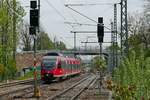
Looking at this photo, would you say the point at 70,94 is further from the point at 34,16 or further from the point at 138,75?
the point at 138,75

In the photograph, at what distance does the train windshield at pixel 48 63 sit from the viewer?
54.7m

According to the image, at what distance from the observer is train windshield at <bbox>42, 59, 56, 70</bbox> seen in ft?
180

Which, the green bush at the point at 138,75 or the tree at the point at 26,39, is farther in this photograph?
the tree at the point at 26,39

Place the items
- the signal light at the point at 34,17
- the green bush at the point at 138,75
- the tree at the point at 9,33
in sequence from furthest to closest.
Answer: the tree at the point at 9,33 → the signal light at the point at 34,17 → the green bush at the point at 138,75

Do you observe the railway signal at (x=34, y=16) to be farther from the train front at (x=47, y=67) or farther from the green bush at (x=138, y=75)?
the train front at (x=47, y=67)

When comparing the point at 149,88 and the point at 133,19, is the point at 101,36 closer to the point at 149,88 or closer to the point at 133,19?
the point at 149,88

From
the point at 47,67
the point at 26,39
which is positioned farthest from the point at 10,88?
the point at 26,39

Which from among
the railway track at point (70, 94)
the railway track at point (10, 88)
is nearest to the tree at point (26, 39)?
the railway track at point (10, 88)

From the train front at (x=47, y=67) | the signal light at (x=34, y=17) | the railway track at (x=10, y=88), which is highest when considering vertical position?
the signal light at (x=34, y=17)

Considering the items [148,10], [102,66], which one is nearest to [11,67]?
[148,10]

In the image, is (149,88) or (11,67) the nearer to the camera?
(149,88)

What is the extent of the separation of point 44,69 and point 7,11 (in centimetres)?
1472

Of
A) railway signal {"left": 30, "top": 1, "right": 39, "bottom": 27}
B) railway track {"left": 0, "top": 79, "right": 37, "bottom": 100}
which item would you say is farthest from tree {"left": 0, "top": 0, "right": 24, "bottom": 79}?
railway signal {"left": 30, "top": 1, "right": 39, "bottom": 27}

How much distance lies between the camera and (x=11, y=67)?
68625 millimetres
